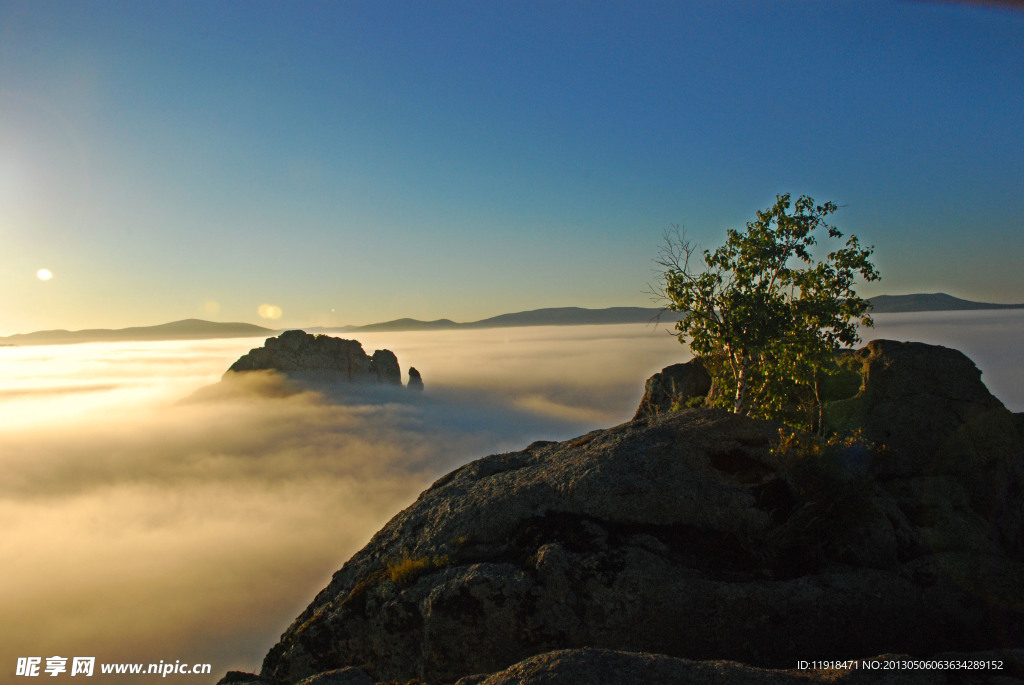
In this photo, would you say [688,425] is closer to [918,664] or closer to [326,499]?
[918,664]

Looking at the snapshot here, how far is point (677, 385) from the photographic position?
34594 mm

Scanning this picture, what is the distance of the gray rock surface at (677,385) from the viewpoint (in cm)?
3419

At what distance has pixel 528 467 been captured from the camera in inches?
502

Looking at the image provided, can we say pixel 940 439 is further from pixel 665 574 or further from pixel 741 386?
pixel 665 574

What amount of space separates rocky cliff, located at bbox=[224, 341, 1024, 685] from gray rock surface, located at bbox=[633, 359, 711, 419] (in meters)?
20.6

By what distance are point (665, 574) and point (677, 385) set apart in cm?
2682

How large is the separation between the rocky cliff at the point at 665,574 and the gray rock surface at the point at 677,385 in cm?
2057

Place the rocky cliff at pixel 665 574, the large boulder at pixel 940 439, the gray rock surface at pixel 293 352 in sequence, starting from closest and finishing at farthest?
1. the rocky cliff at pixel 665 574
2. the large boulder at pixel 940 439
3. the gray rock surface at pixel 293 352

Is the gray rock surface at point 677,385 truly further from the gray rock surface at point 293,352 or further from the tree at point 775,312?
the gray rock surface at point 293,352

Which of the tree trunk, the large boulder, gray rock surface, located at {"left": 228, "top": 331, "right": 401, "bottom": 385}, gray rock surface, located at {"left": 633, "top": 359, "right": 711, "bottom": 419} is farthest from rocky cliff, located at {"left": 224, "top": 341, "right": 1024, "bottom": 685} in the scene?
gray rock surface, located at {"left": 228, "top": 331, "right": 401, "bottom": 385}

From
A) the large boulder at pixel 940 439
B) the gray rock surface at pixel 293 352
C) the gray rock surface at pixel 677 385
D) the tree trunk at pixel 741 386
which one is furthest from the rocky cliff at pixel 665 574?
the gray rock surface at pixel 293 352

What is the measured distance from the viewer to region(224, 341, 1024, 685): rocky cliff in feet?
27.3

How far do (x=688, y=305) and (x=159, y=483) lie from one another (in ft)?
721

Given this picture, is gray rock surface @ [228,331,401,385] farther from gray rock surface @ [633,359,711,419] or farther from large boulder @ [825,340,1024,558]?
large boulder @ [825,340,1024,558]
